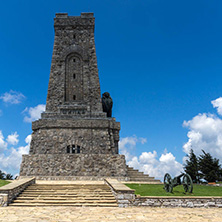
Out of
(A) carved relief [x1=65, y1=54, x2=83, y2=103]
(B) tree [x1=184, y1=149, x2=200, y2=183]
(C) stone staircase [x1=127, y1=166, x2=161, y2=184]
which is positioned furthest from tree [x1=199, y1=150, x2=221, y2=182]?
(A) carved relief [x1=65, y1=54, x2=83, y2=103]

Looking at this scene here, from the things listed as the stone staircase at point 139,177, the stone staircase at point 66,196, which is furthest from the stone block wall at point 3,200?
the stone staircase at point 139,177

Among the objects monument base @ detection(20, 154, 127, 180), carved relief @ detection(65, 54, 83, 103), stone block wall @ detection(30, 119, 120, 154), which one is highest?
carved relief @ detection(65, 54, 83, 103)

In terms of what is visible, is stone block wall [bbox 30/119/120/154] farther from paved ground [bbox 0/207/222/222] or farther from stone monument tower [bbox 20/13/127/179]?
paved ground [bbox 0/207/222/222]

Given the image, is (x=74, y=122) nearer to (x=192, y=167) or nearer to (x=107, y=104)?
(x=107, y=104)

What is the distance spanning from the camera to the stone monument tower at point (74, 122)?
20.7 m

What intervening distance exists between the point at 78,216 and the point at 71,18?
25.9 meters

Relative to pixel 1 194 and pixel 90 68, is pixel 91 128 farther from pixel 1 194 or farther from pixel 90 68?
pixel 1 194

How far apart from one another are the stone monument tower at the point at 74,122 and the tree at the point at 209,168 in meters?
11.4

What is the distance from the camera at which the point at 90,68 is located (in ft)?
91.5

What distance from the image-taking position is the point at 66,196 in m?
12.0

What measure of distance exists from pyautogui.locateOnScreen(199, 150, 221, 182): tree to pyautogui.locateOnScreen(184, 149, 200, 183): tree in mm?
632

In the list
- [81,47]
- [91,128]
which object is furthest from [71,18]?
[91,128]

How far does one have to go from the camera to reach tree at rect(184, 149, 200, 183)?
29.1 m

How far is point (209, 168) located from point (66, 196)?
2159 centimetres
